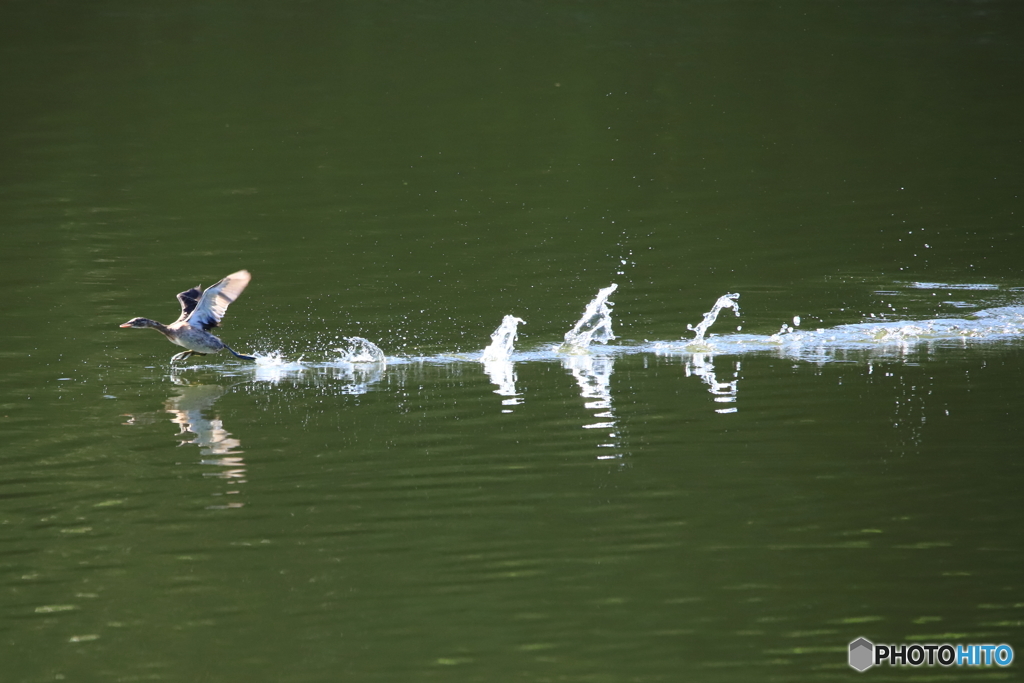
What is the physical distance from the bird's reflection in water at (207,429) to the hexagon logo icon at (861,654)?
4.36 meters

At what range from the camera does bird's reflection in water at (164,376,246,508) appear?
35.0 ft

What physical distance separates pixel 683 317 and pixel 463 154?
11608 mm

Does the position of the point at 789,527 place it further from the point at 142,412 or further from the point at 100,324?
the point at 100,324

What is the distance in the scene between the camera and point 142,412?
41.8 feet

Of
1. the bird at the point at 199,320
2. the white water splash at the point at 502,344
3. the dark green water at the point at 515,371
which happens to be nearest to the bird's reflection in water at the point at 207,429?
the dark green water at the point at 515,371

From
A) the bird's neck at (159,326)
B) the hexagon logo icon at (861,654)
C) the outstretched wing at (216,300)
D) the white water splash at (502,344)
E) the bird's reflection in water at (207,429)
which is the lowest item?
the hexagon logo icon at (861,654)

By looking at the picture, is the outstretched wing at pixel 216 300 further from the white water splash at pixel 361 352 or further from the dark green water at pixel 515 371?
the white water splash at pixel 361 352

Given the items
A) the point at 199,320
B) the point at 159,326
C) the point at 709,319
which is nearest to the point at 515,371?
the point at 709,319

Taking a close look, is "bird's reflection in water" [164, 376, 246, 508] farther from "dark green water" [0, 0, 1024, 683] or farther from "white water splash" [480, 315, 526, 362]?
"white water splash" [480, 315, 526, 362]

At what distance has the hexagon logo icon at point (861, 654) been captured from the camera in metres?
7.25

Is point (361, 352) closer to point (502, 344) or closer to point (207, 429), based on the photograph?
point (502, 344)

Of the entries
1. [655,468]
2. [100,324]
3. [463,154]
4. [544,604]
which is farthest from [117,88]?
[544,604]

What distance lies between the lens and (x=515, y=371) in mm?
13938

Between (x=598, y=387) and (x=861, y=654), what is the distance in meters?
5.97
